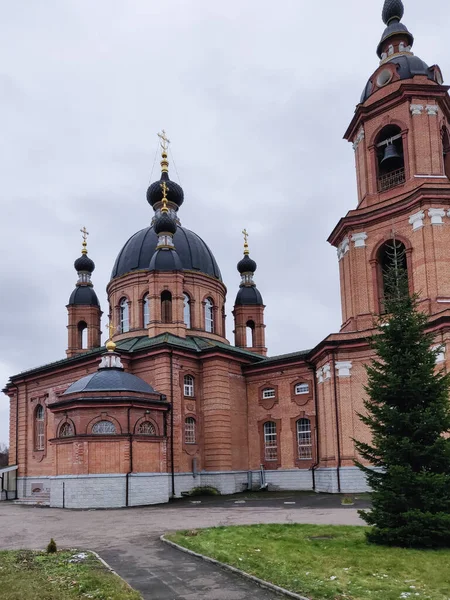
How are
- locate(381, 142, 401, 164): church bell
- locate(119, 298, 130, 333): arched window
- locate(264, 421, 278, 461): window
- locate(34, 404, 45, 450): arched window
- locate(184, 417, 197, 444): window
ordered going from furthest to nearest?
locate(119, 298, 130, 333): arched window → locate(34, 404, 45, 450): arched window → locate(264, 421, 278, 461): window → locate(184, 417, 197, 444): window → locate(381, 142, 401, 164): church bell

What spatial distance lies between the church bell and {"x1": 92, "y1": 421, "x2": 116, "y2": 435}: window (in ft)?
56.6

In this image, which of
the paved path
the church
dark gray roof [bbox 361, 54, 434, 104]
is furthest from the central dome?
the paved path

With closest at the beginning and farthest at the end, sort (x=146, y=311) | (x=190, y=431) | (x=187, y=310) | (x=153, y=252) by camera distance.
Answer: (x=190, y=431)
(x=146, y=311)
(x=187, y=310)
(x=153, y=252)

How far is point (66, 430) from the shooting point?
1068 inches

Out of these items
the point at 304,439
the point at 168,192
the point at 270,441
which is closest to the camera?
the point at 304,439

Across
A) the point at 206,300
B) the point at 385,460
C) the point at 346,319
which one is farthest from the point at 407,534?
the point at 206,300

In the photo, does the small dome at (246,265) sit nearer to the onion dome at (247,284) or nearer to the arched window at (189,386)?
the onion dome at (247,284)

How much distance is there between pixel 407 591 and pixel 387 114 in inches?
950

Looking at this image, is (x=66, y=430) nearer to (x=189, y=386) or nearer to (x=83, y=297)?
(x=189, y=386)

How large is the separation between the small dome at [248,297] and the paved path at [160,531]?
1688 cm

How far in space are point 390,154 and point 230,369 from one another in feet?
44.9

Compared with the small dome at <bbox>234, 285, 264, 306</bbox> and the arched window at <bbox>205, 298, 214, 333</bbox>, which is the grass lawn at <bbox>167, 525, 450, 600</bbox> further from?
the small dome at <bbox>234, 285, 264, 306</bbox>

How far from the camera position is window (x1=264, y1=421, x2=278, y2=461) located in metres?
32.2

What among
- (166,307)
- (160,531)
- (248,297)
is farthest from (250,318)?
(160,531)
